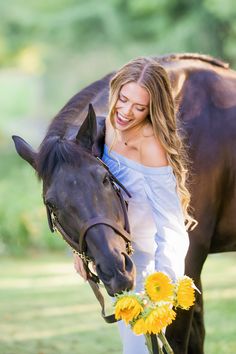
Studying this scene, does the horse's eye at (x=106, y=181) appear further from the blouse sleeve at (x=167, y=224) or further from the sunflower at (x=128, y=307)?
the sunflower at (x=128, y=307)

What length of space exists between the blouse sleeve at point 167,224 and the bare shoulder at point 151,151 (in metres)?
0.07

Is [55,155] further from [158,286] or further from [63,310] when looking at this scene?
[63,310]

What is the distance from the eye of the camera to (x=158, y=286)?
3547 millimetres

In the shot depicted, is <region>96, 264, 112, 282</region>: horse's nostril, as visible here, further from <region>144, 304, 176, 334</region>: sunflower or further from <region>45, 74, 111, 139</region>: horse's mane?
<region>45, 74, 111, 139</region>: horse's mane

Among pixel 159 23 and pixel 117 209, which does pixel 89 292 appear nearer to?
pixel 159 23

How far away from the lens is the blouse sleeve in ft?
12.4

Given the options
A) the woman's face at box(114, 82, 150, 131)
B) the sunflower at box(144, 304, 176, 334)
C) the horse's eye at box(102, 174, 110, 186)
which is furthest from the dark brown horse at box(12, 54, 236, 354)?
the sunflower at box(144, 304, 176, 334)

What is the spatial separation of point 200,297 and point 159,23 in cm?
880

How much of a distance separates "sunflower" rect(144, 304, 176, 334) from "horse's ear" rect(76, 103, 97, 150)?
2.80ft

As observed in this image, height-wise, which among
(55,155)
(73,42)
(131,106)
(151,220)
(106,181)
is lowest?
(73,42)

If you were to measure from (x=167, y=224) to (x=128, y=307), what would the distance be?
493 millimetres

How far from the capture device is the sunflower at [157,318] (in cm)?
349

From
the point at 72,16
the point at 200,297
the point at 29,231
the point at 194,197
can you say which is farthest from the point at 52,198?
the point at 72,16

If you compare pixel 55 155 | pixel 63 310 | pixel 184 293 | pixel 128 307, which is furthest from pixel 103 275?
pixel 63 310
